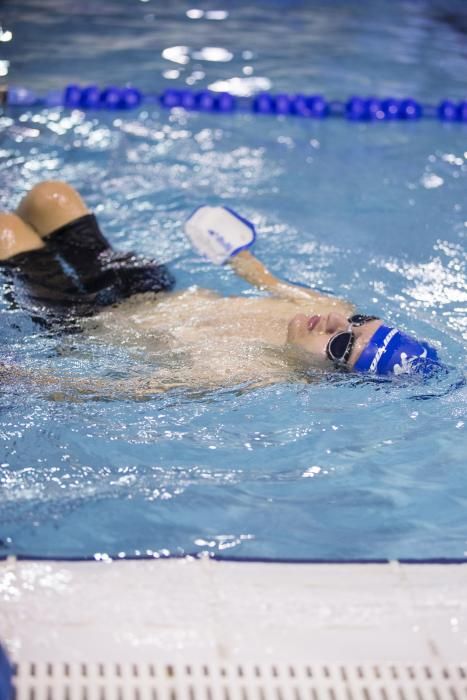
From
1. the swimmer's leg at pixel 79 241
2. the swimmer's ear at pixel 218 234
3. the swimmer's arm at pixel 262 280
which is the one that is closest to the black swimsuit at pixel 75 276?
the swimmer's leg at pixel 79 241

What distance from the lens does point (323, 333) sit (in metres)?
3.74

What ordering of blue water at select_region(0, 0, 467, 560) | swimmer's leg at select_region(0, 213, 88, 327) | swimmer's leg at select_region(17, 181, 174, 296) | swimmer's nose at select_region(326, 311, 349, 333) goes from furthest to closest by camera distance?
swimmer's leg at select_region(17, 181, 174, 296), swimmer's leg at select_region(0, 213, 88, 327), swimmer's nose at select_region(326, 311, 349, 333), blue water at select_region(0, 0, 467, 560)

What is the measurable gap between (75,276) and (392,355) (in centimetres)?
155

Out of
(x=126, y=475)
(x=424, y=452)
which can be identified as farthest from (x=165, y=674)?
(x=424, y=452)

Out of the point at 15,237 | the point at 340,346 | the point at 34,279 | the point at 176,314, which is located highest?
the point at 15,237

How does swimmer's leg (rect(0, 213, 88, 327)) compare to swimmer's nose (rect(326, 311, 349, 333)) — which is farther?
swimmer's leg (rect(0, 213, 88, 327))

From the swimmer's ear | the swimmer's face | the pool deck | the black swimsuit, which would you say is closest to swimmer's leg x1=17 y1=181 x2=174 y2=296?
the black swimsuit

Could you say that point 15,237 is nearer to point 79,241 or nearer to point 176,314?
point 79,241

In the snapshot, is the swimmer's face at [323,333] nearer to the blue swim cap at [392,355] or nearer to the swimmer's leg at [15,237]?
the blue swim cap at [392,355]

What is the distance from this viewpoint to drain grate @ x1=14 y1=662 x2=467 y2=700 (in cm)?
232

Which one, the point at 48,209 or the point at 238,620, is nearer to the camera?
the point at 238,620

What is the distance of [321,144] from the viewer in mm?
6508

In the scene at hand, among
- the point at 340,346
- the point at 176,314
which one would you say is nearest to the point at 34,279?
the point at 176,314

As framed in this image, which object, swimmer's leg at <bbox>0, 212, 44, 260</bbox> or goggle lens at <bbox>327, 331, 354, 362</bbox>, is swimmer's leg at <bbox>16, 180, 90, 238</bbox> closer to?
swimmer's leg at <bbox>0, 212, 44, 260</bbox>
